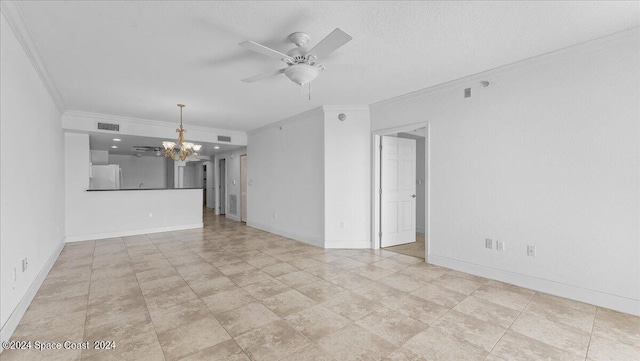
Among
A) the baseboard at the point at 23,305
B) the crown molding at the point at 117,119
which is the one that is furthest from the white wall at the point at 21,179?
the crown molding at the point at 117,119

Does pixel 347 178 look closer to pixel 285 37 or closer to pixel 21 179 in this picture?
pixel 285 37

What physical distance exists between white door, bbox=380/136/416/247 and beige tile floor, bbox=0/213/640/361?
1.11m

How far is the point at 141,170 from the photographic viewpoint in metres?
11.4

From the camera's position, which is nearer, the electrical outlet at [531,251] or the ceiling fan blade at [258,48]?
the ceiling fan blade at [258,48]

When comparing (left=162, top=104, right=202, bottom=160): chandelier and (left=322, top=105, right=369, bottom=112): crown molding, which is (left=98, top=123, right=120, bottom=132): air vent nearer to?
(left=162, top=104, right=202, bottom=160): chandelier

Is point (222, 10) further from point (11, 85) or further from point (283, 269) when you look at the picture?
point (283, 269)

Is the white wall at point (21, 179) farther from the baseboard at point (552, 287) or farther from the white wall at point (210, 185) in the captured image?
the white wall at point (210, 185)

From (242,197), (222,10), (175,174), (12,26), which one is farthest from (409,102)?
(175,174)

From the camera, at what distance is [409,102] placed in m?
4.42

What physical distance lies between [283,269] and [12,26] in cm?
366

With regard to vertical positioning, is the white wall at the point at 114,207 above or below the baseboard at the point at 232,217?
above

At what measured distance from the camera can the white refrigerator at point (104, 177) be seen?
307 inches

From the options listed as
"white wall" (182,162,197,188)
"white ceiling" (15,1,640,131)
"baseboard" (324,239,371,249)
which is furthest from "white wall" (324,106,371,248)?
"white wall" (182,162,197,188)

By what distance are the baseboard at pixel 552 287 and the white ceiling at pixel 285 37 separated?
2525 mm
